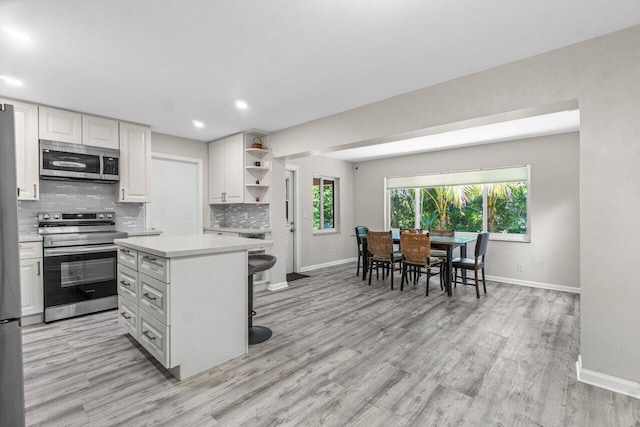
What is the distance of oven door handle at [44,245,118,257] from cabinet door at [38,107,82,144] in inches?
50.1

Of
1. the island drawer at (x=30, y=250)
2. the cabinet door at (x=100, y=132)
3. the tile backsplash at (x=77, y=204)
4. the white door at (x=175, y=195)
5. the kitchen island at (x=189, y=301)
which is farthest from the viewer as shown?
the white door at (x=175, y=195)

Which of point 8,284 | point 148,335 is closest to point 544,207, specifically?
point 148,335

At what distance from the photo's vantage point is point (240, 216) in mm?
5242

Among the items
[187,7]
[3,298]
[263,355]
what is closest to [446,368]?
[263,355]

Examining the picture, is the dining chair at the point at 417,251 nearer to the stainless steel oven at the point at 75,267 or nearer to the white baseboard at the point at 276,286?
the white baseboard at the point at 276,286

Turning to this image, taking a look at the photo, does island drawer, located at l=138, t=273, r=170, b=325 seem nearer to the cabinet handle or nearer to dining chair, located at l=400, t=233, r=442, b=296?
the cabinet handle

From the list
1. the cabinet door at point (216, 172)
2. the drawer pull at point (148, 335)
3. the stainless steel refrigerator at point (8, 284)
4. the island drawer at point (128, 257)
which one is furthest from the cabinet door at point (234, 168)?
the stainless steel refrigerator at point (8, 284)

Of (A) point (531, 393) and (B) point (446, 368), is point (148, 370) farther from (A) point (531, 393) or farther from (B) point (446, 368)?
(A) point (531, 393)

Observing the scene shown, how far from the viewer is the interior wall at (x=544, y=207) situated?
4570 millimetres

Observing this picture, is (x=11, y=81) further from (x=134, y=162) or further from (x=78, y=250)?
(x=78, y=250)

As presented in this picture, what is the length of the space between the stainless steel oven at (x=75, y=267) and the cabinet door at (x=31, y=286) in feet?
0.21

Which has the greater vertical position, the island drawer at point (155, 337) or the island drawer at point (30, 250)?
the island drawer at point (30, 250)

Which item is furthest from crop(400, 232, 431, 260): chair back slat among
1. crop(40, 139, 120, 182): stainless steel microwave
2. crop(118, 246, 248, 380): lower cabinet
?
crop(40, 139, 120, 182): stainless steel microwave

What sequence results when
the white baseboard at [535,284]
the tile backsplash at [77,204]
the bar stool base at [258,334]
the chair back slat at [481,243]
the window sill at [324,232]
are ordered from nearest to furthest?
the bar stool base at [258,334] < the tile backsplash at [77,204] < the chair back slat at [481,243] < the white baseboard at [535,284] < the window sill at [324,232]
